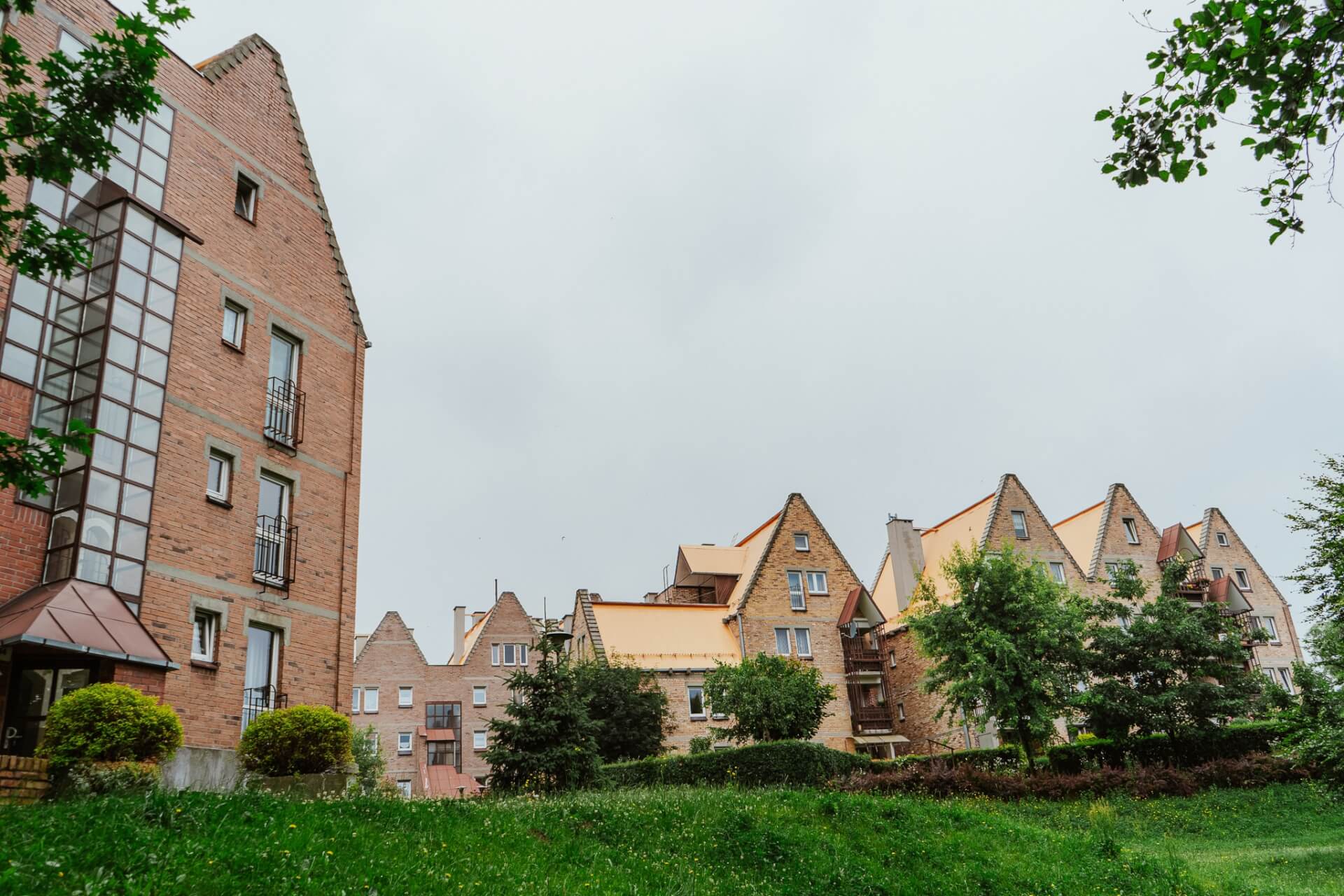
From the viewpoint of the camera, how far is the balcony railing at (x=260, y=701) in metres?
19.7

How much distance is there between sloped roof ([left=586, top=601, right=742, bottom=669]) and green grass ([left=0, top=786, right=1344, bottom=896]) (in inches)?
817

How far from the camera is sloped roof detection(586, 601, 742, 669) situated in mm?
44312

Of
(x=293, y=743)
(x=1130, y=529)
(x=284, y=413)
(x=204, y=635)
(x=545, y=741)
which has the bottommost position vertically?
(x=545, y=741)

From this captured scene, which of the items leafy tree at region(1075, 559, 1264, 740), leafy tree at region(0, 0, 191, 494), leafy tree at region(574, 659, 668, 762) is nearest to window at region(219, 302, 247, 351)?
leafy tree at region(0, 0, 191, 494)

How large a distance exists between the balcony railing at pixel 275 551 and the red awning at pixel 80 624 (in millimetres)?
3897

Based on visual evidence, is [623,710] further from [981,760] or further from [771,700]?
[981,760]

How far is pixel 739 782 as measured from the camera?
92.0 ft

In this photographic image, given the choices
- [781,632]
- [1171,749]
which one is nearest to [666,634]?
[781,632]

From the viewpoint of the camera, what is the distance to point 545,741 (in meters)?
24.6

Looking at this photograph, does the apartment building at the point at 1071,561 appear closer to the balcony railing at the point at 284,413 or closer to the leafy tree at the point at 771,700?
the leafy tree at the point at 771,700

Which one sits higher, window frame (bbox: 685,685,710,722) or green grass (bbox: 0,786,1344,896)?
window frame (bbox: 685,685,710,722)

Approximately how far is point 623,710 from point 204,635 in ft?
65.0

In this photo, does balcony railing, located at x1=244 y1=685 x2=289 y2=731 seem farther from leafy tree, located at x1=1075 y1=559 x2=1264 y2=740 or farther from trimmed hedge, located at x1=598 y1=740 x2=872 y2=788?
leafy tree, located at x1=1075 y1=559 x2=1264 y2=740

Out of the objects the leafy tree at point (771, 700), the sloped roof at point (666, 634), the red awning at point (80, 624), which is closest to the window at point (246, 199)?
the red awning at point (80, 624)
